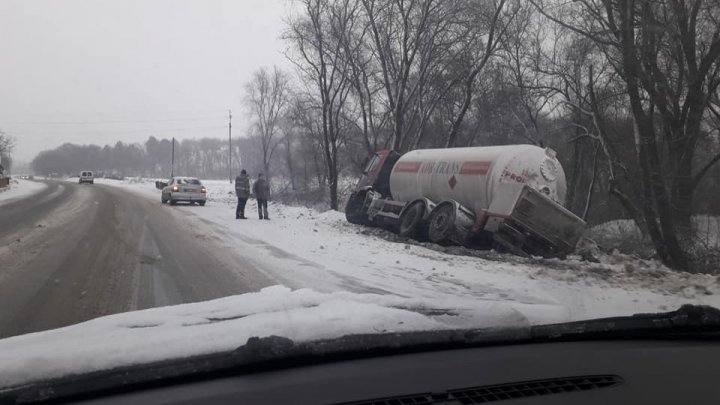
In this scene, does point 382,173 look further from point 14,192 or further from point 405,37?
point 14,192

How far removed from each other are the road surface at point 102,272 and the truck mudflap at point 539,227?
20.0ft

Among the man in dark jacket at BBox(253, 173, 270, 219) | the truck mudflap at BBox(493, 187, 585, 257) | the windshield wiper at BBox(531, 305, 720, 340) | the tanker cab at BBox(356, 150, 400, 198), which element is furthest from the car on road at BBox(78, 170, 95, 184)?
A: the windshield wiper at BBox(531, 305, 720, 340)

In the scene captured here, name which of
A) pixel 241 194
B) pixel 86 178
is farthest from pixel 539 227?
pixel 86 178

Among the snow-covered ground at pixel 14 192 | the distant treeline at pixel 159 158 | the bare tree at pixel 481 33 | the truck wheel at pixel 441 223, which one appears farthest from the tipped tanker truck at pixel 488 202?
the distant treeline at pixel 159 158

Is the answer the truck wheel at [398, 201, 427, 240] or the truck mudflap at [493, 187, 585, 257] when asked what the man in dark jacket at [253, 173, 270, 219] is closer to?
the truck wheel at [398, 201, 427, 240]

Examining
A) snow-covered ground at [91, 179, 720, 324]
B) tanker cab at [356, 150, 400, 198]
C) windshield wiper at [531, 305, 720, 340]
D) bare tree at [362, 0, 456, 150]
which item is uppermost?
bare tree at [362, 0, 456, 150]

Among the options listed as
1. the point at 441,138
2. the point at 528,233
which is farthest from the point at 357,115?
the point at 528,233

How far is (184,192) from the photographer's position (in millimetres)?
28453

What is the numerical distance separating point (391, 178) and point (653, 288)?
34.2ft

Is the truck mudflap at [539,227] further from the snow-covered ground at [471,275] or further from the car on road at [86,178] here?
the car on road at [86,178]

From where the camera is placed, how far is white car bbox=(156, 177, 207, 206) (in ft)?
92.7

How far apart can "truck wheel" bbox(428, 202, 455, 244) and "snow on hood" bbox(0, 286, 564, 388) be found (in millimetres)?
9513

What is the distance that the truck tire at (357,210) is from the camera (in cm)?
1877

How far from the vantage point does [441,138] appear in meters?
32.6
